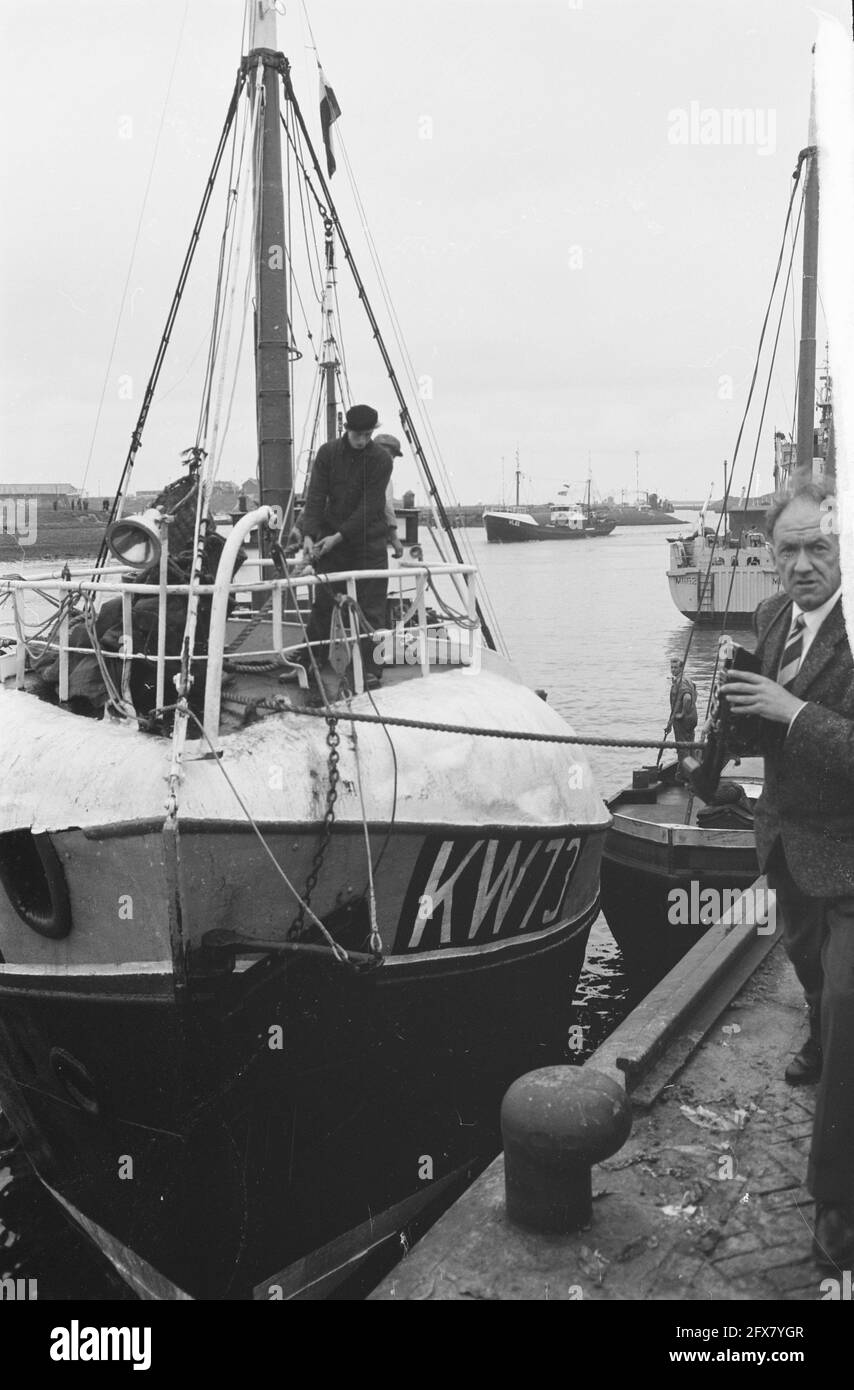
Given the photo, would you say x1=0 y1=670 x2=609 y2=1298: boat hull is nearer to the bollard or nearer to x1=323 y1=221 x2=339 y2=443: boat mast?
the bollard

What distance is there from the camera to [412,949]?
5918 mm

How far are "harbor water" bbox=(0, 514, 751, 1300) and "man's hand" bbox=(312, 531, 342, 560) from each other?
4346 mm

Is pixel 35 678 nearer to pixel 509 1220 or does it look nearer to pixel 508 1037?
pixel 508 1037

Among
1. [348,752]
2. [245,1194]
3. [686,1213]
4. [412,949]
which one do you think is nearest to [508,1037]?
[412,949]

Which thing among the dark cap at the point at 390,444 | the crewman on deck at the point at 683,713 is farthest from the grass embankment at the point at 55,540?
the dark cap at the point at 390,444

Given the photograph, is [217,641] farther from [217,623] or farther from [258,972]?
[258,972]

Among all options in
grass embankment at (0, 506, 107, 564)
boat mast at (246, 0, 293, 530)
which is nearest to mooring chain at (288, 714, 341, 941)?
boat mast at (246, 0, 293, 530)

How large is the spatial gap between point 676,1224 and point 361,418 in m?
5.13

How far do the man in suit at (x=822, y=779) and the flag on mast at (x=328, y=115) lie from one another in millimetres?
9180

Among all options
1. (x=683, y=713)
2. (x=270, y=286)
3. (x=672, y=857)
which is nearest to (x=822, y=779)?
(x=672, y=857)

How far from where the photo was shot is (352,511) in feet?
25.0

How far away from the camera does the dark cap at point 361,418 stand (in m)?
7.25

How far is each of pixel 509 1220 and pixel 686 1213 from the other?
25.0 inches

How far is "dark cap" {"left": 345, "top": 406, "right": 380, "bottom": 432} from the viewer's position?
7246 mm
